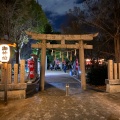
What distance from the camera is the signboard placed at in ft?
37.1

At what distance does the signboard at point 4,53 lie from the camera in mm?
11295

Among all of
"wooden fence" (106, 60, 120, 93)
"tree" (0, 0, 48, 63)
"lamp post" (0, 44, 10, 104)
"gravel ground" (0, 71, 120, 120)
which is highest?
"tree" (0, 0, 48, 63)

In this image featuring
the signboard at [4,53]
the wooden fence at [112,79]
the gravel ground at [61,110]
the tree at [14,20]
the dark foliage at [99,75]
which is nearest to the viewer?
the gravel ground at [61,110]

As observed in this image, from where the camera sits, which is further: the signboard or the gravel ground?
the signboard

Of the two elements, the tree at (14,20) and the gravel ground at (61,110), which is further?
the tree at (14,20)

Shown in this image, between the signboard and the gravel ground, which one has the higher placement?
the signboard

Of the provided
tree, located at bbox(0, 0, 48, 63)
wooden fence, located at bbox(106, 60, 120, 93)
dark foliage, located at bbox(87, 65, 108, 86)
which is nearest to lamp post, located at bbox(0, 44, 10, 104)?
wooden fence, located at bbox(106, 60, 120, 93)

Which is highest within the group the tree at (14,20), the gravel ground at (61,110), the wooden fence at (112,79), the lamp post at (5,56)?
the tree at (14,20)

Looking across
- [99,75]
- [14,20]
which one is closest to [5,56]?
[99,75]

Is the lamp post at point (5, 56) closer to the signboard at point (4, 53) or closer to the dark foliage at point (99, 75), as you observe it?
the signboard at point (4, 53)

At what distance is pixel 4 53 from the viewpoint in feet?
37.4

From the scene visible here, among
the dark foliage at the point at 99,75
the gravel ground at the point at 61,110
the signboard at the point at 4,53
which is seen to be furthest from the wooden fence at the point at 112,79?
the signboard at the point at 4,53

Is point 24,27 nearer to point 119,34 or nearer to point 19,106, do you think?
point 119,34

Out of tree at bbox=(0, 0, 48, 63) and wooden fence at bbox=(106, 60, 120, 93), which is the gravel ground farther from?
tree at bbox=(0, 0, 48, 63)
